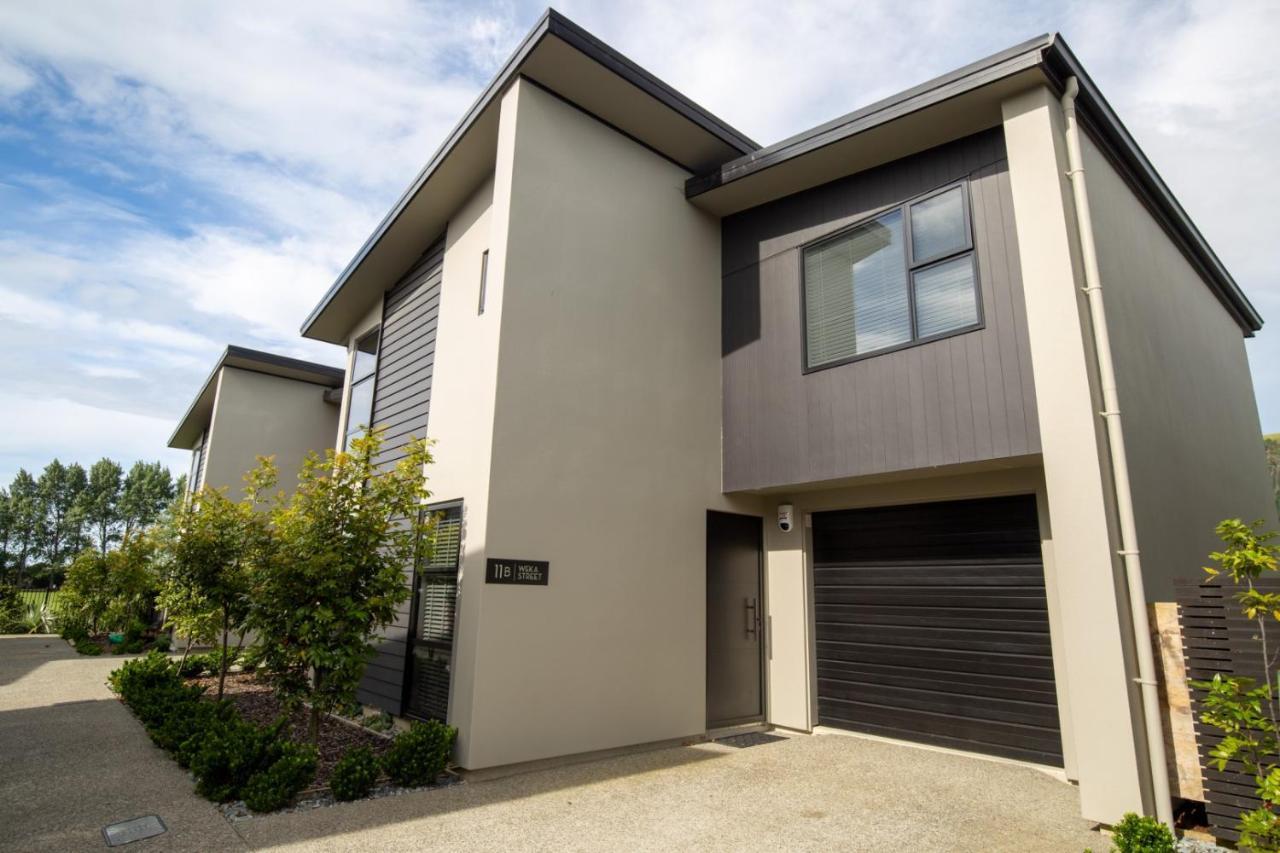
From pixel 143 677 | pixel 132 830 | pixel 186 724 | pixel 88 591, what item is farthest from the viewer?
pixel 88 591

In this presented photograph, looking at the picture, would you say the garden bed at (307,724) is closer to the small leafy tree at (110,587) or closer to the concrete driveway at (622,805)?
the concrete driveway at (622,805)

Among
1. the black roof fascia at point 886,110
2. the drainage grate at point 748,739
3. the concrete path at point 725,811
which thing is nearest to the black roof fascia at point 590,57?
the black roof fascia at point 886,110

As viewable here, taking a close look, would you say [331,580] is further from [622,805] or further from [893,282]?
[893,282]

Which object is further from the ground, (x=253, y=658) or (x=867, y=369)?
(x=867, y=369)

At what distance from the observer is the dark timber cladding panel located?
680cm

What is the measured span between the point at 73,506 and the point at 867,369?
2027 inches

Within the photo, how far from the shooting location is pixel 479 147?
6.71 m

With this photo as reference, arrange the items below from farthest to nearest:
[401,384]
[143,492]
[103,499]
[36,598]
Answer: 1. [143,492]
2. [103,499]
3. [36,598]
4. [401,384]

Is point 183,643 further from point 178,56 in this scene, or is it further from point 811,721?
point 811,721

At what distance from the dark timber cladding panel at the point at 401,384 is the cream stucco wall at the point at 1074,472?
568cm

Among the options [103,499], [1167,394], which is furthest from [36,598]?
[103,499]

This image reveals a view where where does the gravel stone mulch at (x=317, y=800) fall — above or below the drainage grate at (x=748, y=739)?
above

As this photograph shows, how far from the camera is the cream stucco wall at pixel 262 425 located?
43.7 ft

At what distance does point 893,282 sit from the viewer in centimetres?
604
